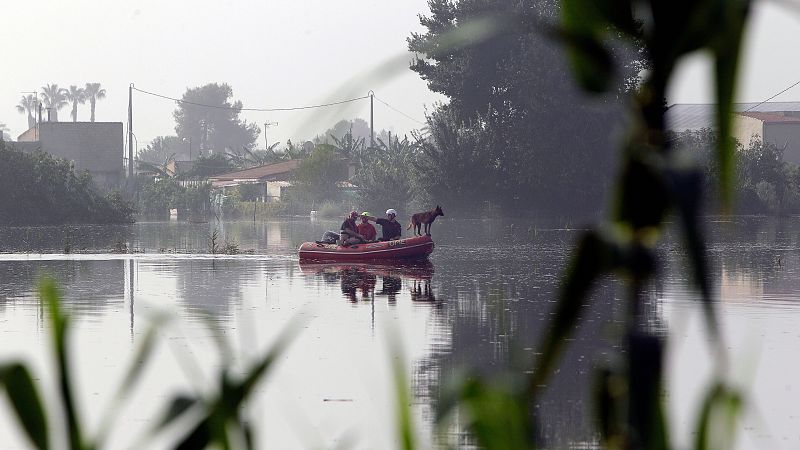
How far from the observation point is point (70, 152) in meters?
86.3

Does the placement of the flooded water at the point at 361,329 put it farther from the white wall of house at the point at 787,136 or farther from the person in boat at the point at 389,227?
the white wall of house at the point at 787,136

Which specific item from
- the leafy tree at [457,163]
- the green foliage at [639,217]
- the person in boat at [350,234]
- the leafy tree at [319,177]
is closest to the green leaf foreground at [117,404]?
the green foliage at [639,217]

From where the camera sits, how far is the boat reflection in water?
74.4 ft

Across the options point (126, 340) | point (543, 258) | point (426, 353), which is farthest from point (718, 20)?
point (543, 258)

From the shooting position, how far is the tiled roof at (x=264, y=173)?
294 feet

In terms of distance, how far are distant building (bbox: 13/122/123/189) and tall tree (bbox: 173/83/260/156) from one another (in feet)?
306

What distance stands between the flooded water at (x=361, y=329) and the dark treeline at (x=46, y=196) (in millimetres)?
17127

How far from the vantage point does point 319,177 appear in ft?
277

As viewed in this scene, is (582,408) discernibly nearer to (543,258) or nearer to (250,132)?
(543,258)

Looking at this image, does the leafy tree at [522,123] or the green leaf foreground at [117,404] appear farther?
the leafy tree at [522,123]

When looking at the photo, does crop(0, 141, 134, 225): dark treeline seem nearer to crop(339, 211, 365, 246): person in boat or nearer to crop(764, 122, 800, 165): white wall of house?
crop(339, 211, 365, 246): person in boat

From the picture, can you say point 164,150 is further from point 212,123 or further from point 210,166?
point 210,166

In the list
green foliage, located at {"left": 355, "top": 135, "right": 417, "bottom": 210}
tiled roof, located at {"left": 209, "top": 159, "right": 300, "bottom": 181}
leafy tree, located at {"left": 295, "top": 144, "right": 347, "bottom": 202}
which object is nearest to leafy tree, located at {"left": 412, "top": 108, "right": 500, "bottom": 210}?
green foliage, located at {"left": 355, "top": 135, "right": 417, "bottom": 210}

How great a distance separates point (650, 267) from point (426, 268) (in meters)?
28.7
